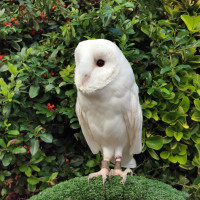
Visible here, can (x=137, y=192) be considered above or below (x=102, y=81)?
below

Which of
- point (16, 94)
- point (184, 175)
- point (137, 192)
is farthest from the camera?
point (184, 175)

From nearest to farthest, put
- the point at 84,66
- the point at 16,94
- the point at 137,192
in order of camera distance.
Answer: the point at 84,66
the point at 137,192
the point at 16,94

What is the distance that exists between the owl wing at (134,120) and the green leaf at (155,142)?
1.13 feet

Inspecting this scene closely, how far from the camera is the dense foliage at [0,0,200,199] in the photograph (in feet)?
5.64

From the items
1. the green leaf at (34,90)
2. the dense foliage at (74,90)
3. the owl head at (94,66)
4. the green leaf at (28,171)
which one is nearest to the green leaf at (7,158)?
the dense foliage at (74,90)

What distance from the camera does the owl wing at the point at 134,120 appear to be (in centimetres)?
134

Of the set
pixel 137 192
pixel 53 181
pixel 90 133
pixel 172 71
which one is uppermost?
pixel 172 71

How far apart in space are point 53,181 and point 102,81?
91cm

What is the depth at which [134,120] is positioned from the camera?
1378 mm

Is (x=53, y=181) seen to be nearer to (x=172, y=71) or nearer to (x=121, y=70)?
(x=121, y=70)

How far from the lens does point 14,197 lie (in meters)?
1.89

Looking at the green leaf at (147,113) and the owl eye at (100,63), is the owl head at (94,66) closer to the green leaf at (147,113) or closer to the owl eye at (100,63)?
the owl eye at (100,63)

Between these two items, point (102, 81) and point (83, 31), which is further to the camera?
point (83, 31)

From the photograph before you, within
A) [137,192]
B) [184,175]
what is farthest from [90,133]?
[184,175]
